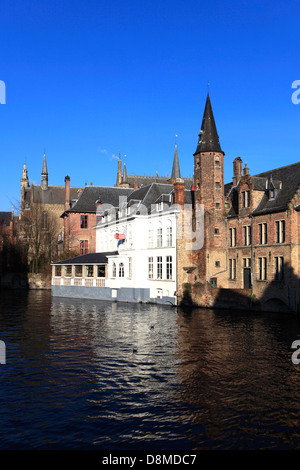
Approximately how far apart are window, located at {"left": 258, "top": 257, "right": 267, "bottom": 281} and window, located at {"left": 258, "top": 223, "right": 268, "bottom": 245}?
163cm

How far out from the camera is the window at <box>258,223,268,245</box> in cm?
3957

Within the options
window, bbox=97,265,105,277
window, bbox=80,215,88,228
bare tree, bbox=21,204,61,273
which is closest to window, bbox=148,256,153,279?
window, bbox=97,265,105,277

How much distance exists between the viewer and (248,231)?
42312 millimetres

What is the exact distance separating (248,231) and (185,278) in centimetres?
818

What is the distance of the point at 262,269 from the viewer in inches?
1555

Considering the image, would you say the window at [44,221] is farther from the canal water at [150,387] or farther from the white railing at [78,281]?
the canal water at [150,387]

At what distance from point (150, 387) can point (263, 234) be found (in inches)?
1063

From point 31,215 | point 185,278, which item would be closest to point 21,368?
point 185,278

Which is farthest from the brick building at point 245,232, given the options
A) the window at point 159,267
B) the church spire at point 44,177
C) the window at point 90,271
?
the church spire at point 44,177

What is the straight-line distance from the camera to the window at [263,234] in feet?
130

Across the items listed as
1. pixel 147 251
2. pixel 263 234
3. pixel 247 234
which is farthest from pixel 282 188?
pixel 147 251

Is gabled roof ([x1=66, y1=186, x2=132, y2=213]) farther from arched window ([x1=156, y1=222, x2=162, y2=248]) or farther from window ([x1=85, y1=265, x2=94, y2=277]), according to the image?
arched window ([x1=156, y1=222, x2=162, y2=248])
